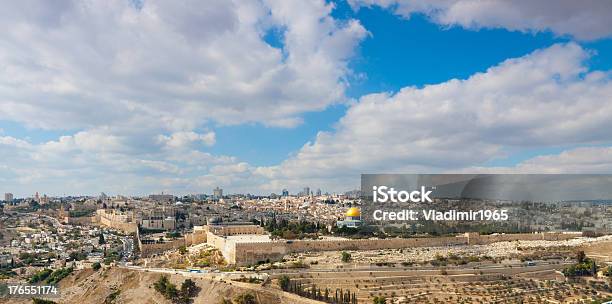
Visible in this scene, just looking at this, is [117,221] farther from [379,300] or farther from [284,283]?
[379,300]

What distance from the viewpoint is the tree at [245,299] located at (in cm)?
3478

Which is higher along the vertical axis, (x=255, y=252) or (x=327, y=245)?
(x=327, y=245)

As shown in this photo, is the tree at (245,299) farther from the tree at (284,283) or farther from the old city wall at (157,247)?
the old city wall at (157,247)

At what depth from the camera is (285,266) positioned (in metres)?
41.3

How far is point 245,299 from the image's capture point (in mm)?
34969

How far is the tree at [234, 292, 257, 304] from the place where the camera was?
114 ft

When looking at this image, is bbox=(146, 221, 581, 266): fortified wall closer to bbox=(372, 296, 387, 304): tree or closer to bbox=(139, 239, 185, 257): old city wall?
bbox=(139, 239, 185, 257): old city wall

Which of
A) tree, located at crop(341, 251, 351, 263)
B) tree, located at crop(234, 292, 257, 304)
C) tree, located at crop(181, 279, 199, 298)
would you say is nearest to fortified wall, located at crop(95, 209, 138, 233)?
tree, located at crop(181, 279, 199, 298)

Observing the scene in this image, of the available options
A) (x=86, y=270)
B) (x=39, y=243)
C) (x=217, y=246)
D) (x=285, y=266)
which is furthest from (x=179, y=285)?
(x=39, y=243)

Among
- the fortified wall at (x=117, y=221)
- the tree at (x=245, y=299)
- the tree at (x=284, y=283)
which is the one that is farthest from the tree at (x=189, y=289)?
the fortified wall at (x=117, y=221)

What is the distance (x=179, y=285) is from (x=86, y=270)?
1719 cm

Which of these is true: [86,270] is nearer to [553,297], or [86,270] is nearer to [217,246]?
[217,246]

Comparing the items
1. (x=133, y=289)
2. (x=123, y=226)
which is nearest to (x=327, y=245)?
(x=133, y=289)

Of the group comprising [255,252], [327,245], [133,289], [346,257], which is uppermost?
[327,245]
